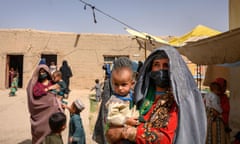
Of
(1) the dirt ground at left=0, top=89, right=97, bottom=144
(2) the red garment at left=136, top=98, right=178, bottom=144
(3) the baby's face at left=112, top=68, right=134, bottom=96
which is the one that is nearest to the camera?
(2) the red garment at left=136, top=98, right=178, bottom=144

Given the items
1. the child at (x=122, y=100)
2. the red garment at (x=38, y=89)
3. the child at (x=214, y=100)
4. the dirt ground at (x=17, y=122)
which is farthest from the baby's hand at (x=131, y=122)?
the dirt ground at (x=17, y=122)

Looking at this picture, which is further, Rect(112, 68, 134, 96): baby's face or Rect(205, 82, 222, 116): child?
Rect(205, 82, 222, 116): child

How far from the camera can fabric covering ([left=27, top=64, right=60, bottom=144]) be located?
4.14 m

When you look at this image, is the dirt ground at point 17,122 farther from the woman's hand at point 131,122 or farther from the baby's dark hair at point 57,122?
the woman's hand at point 131,122

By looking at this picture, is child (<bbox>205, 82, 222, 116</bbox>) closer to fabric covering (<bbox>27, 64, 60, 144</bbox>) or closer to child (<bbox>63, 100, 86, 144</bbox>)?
child (<bbox>63, 100, 86, 144</bbox>)

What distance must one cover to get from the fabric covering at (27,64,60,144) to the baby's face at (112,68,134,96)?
2.65m

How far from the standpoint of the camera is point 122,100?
5.49 feet

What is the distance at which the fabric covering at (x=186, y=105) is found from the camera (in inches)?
54.6

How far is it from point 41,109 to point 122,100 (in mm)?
2806

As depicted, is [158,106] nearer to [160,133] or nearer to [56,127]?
[160,133]

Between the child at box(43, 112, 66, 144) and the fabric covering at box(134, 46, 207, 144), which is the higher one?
the fabric covering at box(134, 46, 207, 144)

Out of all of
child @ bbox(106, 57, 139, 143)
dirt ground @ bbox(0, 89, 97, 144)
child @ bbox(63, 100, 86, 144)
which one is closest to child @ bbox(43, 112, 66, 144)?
child @ bbox(63, 100, 86, 144)

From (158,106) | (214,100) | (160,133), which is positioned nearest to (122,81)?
(158,106)

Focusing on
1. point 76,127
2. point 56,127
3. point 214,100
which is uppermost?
point 214,100
